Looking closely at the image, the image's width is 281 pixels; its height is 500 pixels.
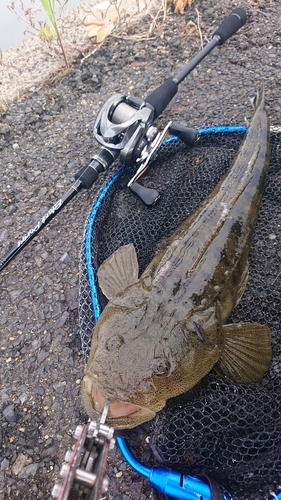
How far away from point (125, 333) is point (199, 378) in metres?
0.54

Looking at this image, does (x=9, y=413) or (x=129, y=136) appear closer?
(x=9, y=413)

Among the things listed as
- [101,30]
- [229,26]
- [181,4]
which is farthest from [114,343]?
[181,4]

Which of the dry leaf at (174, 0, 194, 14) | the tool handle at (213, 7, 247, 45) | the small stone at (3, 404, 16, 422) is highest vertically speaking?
the dry leaf at (174, 0, 194, 14)

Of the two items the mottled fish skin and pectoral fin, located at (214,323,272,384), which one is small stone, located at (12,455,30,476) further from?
pectoral fin, located at (214,323,272,384)

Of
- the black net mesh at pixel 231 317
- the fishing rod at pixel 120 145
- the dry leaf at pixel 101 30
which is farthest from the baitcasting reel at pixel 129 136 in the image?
the dry leaf at pixel 101 30

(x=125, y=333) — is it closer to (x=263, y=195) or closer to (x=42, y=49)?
(x=263, y=195)

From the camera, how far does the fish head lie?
2117 millimetres

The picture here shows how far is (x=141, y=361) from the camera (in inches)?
85.2

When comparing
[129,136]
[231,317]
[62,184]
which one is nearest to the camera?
[231,317]

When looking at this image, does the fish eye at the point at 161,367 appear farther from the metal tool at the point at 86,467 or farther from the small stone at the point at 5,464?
the small stone at the point at 5,464

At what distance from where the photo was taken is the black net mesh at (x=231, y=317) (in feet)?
7.40

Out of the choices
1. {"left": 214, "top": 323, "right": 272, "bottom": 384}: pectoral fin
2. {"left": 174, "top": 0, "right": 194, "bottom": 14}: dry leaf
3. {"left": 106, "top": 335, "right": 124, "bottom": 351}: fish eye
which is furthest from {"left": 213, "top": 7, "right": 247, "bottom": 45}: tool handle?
{"left": 106, "top": 335, "right": 124, "bottom": 351}: fish eye

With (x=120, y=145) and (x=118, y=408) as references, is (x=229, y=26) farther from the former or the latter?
(x=118, y=408)

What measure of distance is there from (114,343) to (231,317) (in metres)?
1.08
